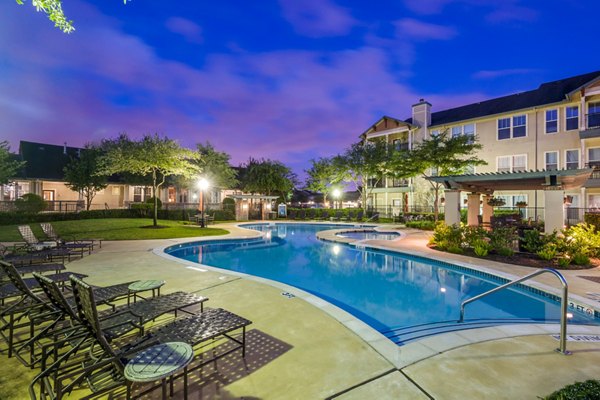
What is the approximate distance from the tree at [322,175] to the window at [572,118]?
18.2m

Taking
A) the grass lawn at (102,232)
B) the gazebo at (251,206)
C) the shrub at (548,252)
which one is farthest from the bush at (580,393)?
the gazebo at (251,206)

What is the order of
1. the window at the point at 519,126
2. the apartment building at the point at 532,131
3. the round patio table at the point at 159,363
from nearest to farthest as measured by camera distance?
the round patio table at the point at 159,363, the apartment building at the point at 532,131, the window at the point at 519,126

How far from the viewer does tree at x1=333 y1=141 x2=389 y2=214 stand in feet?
83.7

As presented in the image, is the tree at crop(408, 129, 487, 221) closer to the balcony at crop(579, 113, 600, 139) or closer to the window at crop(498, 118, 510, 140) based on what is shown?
the window at crop(498, 118, 510, 140)

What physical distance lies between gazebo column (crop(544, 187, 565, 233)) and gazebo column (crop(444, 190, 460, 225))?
2.96 meters

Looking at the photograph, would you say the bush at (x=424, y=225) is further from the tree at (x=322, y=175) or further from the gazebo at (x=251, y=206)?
the gazebo at (x=251, y=206)

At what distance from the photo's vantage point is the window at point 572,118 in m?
20.0

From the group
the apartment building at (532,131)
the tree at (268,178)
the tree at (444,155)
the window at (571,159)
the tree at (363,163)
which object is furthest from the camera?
the tree at (268,178)

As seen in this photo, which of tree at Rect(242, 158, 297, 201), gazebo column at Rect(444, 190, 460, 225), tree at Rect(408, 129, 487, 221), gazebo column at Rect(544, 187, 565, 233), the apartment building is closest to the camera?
gazebo column at Rect(544, 187, 565, 233)

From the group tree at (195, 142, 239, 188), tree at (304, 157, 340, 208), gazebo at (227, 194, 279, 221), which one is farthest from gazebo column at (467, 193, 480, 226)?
tree at (195, 142, 239, 188)

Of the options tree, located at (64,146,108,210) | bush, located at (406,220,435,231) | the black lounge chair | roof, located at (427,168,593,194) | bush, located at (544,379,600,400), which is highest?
tree, located at (64,146,108,210)

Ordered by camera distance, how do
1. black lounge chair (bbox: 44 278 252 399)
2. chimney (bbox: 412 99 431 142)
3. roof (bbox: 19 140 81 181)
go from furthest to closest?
chimney (bbox: 412 99 431 142)
roof (bbox: 19 140 81 181)
black lounge chair (bbox: 44 278 252 399)

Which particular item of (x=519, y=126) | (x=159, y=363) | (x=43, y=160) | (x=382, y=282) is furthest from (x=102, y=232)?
(x=519, y=126)

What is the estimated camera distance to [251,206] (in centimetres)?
2889
